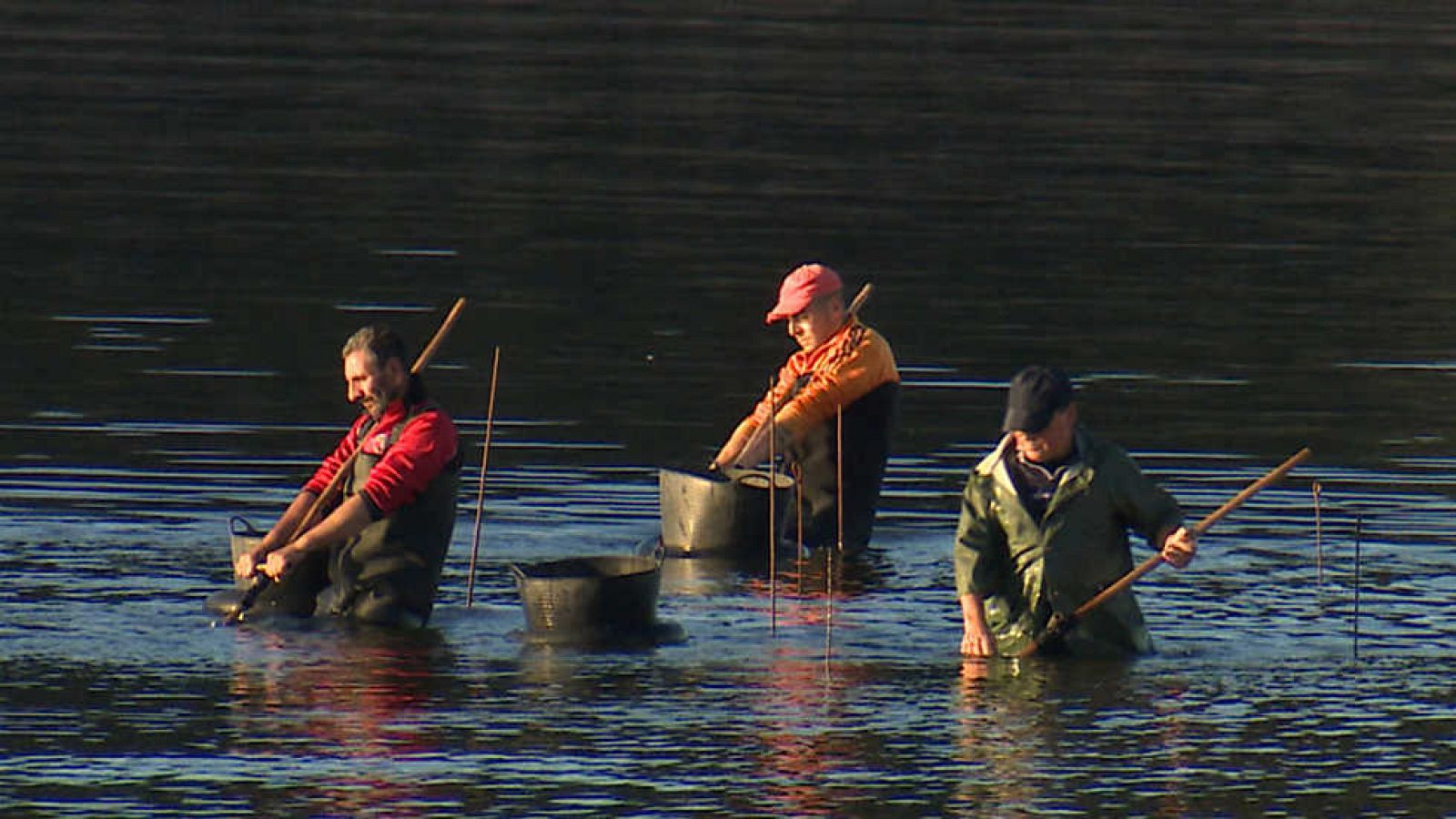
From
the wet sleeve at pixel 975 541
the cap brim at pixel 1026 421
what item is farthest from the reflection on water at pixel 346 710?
the cap brim at pixel 1026 421

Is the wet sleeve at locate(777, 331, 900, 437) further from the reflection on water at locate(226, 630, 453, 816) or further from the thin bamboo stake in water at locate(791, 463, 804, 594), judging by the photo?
the reflection on water at locate(226, 630, 453, 816)

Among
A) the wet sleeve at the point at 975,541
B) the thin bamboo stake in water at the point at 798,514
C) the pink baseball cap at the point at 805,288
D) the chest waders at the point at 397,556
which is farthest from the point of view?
the thin bamboo stake in water at the point at 798,514

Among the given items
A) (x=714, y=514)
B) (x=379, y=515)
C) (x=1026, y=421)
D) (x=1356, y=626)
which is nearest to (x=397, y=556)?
(x=379, y=515)

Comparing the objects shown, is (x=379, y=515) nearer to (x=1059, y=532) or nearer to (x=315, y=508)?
(x=315, y=508)

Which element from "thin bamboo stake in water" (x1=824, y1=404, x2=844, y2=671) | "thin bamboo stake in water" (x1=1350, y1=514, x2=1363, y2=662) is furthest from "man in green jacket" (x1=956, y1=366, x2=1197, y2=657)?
"thin bamboo stake in water" (x1=824, y1=404, x2=844, y2=671)

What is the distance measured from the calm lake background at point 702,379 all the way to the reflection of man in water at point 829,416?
A: 426 millimetres

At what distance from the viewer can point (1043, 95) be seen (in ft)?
155

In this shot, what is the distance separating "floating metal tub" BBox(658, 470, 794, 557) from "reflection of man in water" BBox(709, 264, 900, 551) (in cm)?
41

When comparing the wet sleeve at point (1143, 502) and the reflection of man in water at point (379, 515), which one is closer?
the wet sleeve at point (1143, 502)

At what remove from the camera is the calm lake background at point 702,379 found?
557 inches

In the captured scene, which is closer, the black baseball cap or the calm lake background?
the calm lake background

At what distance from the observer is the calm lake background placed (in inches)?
557

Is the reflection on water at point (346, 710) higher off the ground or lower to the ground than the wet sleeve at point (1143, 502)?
lower

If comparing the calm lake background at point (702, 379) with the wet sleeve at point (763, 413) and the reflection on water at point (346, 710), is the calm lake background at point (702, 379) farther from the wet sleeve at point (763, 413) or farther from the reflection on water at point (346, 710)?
the wet sleeve at point (763, 413)
